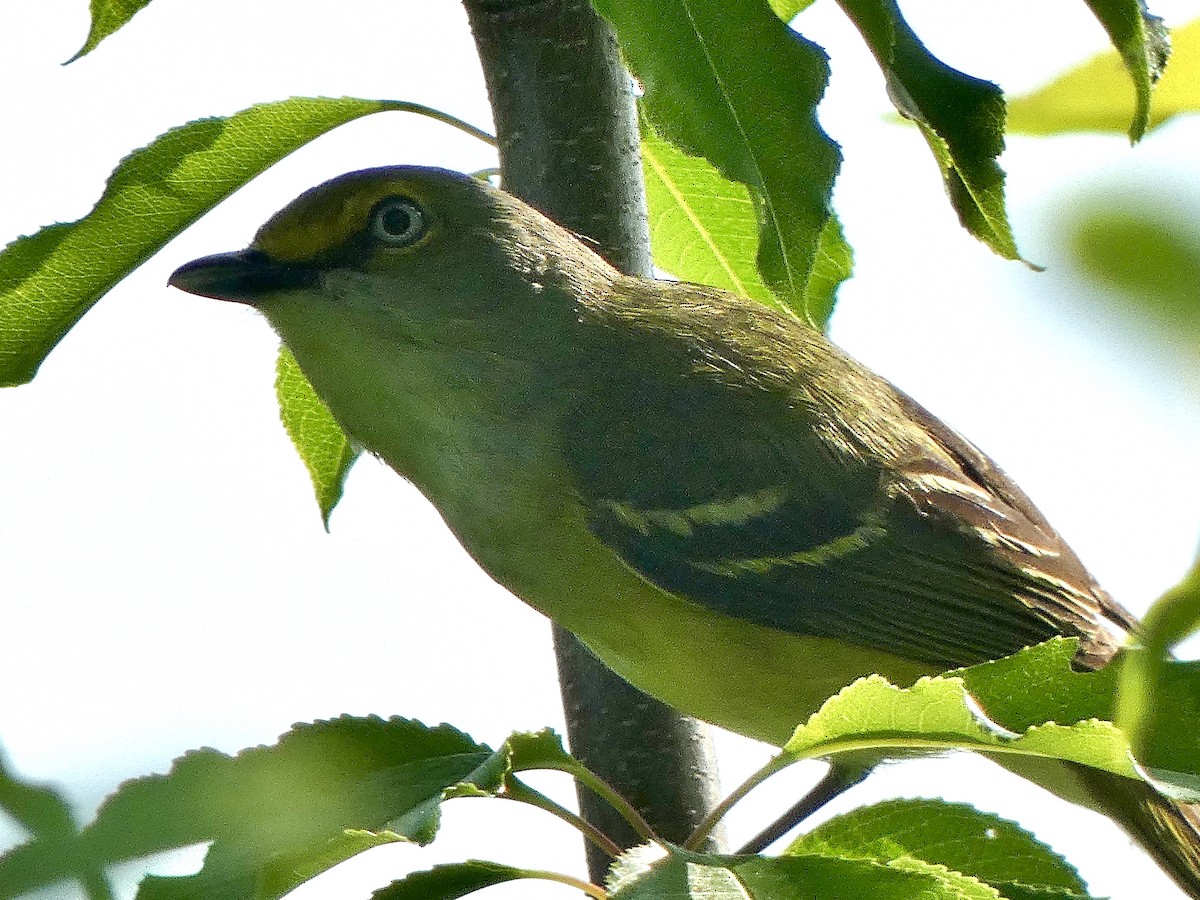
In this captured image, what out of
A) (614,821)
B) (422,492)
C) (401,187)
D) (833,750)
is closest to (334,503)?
(422,492)

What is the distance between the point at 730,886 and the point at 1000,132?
1088 mm

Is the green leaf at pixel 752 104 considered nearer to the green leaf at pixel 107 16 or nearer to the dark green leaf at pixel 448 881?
the green leaf at pixel 107 16

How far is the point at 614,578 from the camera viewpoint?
9.35 feet

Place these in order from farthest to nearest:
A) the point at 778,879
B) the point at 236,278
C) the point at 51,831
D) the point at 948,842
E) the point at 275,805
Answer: the point at 236,278 → the point at 948,842 → the point at 778,879 → the point at 275,805 → the point at 51,831

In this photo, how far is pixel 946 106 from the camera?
2.00 meters

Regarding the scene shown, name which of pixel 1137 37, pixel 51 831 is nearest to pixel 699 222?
pixel 1137 37

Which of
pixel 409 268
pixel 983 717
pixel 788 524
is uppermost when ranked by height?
pixel 409 268

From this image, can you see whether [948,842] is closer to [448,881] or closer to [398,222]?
[448,881]

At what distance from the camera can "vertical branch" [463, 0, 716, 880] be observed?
8.59 feet

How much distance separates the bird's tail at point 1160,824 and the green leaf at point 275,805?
1.58m

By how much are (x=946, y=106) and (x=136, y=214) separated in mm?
1482

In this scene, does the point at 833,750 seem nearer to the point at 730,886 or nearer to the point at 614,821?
the point at 730,886

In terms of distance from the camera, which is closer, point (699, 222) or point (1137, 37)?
point (1137, 37)

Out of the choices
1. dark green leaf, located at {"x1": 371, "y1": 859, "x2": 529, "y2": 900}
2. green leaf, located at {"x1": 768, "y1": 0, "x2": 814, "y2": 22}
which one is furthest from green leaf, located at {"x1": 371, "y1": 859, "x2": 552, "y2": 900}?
green leaf, located at {"x1": 768, "y1": 0, "x2": 814, "y2": 22}
